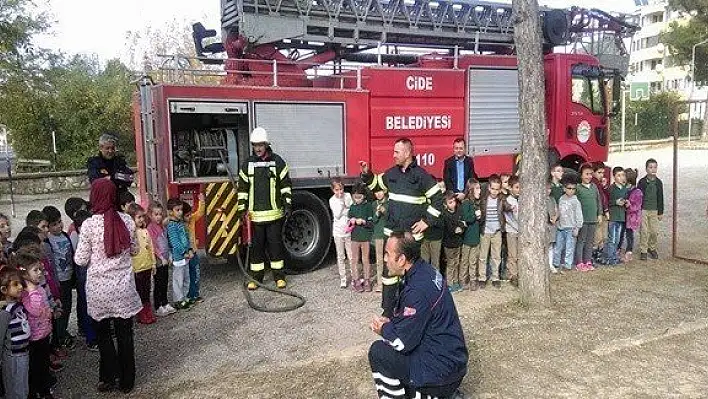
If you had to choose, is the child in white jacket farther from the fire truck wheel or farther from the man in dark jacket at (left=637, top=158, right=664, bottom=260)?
the man in dark jacket at (left=637, top=158, right=664, bottom=260)

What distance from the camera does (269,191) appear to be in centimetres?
689

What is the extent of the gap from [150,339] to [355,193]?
104 inches

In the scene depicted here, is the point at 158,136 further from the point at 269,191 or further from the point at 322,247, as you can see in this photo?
the point at 322,247

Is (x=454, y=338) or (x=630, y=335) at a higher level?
(x=454, y=338)

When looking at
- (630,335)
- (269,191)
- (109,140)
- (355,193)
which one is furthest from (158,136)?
(630,335)

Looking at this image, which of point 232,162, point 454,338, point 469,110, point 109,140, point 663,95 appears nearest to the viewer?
point 454,338

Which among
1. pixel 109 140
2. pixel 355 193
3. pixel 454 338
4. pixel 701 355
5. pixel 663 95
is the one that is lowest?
pixel 701 355

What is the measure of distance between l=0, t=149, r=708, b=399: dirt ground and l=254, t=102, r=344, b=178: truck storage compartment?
1.57 m

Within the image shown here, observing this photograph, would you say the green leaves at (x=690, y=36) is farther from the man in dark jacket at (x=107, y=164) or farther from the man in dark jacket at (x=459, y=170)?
the man in dark jacket at (x=107, y=164)

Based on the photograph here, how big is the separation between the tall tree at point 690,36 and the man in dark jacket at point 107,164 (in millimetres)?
35152

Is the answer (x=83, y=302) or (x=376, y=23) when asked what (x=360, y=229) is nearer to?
(x=83, y=302)

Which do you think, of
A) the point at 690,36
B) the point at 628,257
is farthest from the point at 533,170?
the point at 690,36

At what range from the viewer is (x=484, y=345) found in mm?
5004

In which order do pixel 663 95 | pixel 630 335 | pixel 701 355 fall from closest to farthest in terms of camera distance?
pixel 701 355
pixel 630 335
pixel 663 95
